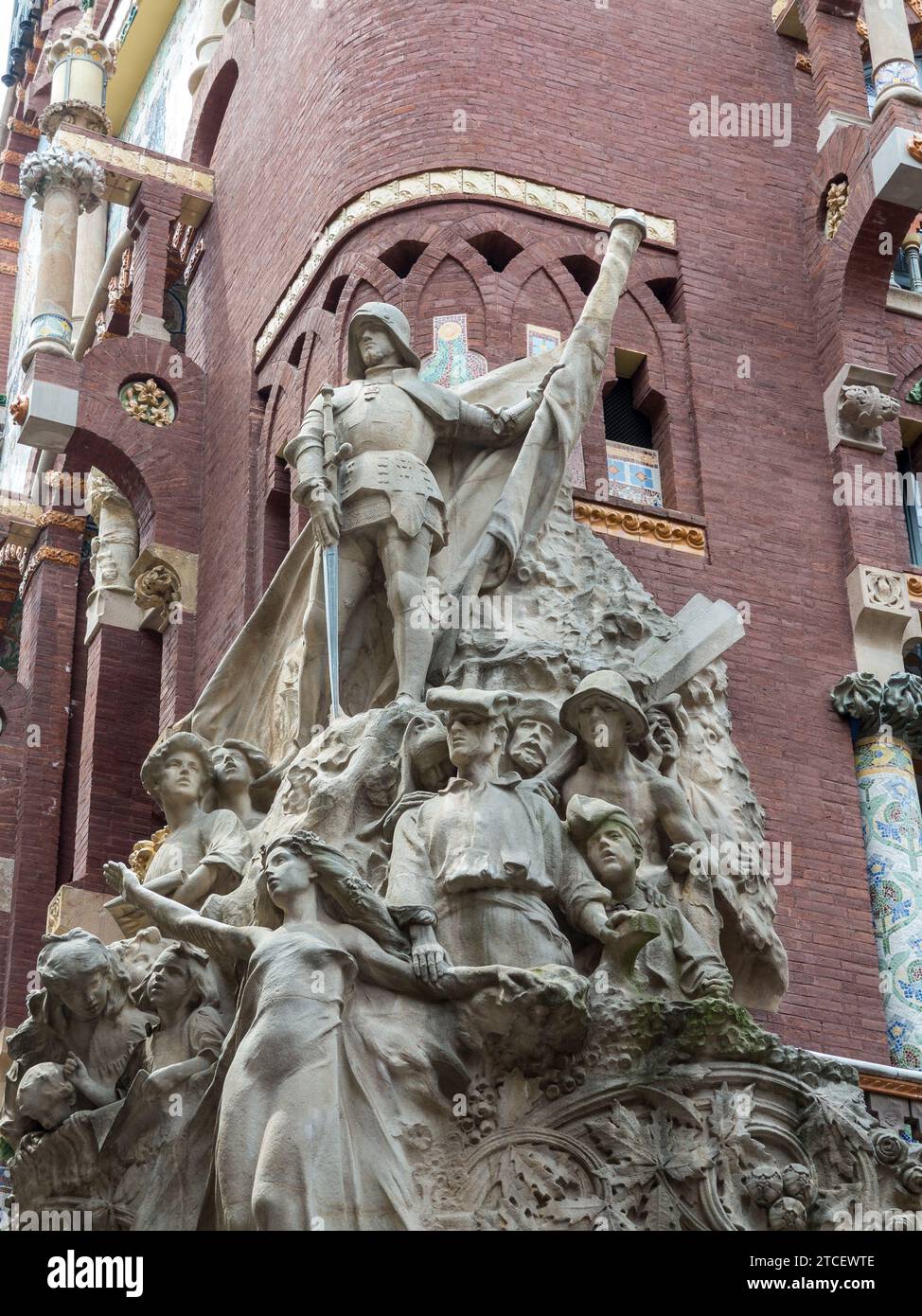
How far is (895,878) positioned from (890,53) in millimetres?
6778

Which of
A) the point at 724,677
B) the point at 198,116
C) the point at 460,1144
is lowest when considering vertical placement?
the point at 460,1144

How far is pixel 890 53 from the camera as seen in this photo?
60.8 feet

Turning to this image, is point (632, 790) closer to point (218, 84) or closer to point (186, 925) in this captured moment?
point (186, 925)

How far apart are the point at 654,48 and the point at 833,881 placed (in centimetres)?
743

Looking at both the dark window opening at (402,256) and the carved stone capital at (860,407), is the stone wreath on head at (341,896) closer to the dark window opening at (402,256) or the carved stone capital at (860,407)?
the dark window opening at (402,256)

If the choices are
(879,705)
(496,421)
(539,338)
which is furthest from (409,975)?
(539,338)

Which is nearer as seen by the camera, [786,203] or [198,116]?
[786,203]

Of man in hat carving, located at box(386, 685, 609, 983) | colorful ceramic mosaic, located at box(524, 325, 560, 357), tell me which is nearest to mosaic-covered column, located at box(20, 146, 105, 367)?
colorful ceramic mosaic, located at box(524, 325, 560, 357)

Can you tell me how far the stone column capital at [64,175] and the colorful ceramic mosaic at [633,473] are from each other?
6.78 meters

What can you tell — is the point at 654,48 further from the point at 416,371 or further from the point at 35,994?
the point at 35,994

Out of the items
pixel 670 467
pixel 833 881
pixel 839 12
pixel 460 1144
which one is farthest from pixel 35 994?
pixel 839 12

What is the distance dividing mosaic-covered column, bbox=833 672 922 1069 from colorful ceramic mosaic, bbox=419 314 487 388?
333cm

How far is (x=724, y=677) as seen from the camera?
1519 cm

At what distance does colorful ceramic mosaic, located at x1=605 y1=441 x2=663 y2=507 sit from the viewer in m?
16.9
